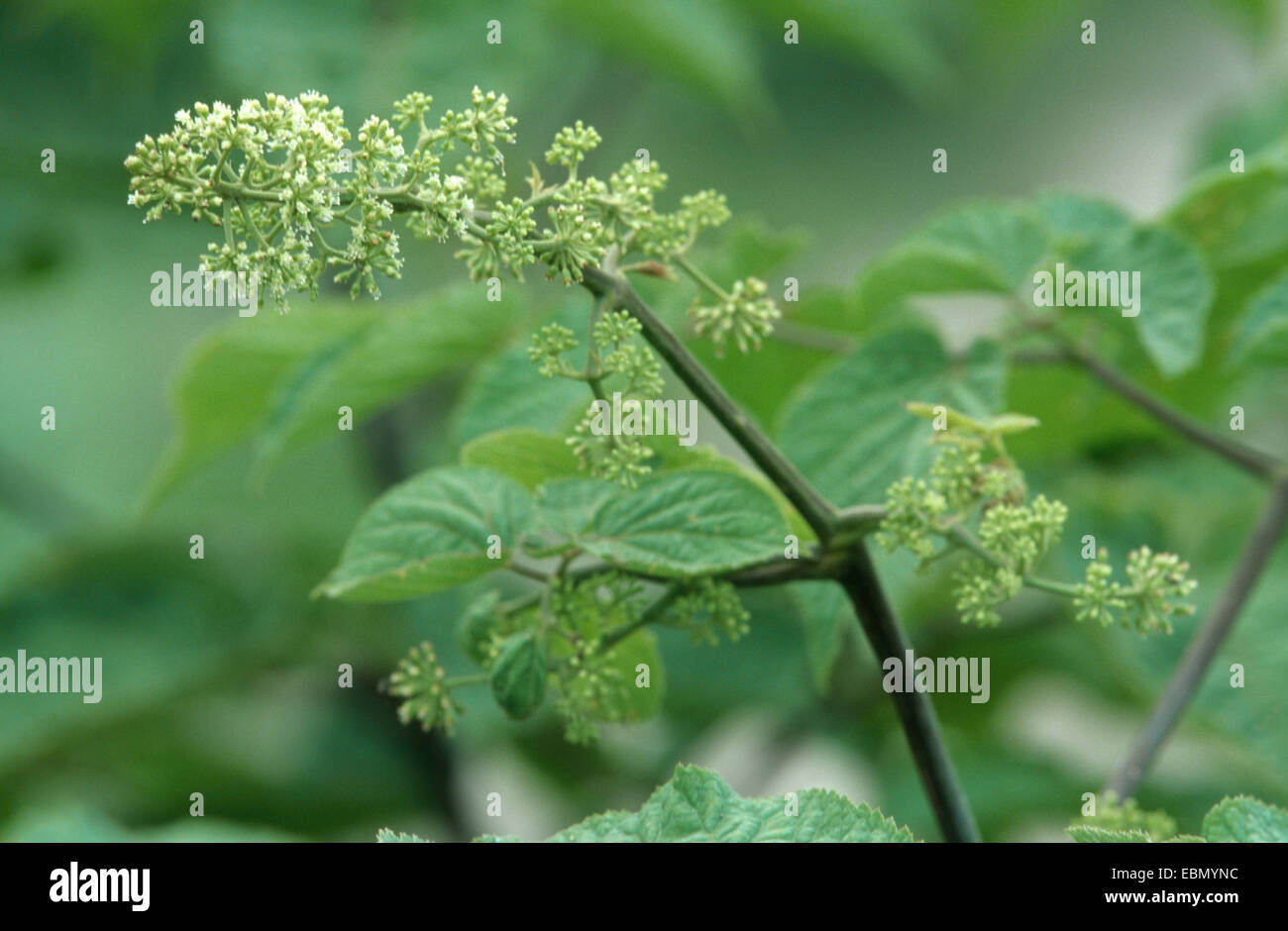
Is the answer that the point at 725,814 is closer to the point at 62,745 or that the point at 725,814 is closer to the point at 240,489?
the point at 62,745

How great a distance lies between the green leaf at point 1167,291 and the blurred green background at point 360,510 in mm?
149

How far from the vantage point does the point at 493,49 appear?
3.28 ft

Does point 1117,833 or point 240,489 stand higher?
point 240,489

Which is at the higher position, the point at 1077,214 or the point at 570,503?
the point at 1077,214

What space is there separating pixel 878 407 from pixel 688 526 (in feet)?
0.65

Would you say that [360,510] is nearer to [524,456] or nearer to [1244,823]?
[524,456]

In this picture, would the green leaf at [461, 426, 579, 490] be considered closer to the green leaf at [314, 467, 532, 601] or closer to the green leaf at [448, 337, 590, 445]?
the green leaf at [314, 467, 532, 601]

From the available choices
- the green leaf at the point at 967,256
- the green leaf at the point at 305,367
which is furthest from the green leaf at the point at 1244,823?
the green leaf at the point at 305,367

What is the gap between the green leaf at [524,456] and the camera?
1.44 feet

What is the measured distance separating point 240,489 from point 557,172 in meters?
0.48

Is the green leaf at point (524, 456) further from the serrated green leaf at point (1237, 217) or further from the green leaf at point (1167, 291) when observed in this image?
the serrated green leaf at point (1237, 217)

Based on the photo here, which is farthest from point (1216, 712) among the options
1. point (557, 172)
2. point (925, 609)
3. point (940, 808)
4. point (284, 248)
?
point (557, 172)

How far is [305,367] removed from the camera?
0.69m

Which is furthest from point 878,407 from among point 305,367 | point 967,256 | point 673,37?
point 673,37
